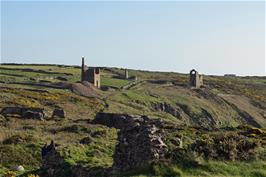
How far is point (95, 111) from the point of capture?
72.6 m

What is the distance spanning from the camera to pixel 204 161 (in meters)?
20.7

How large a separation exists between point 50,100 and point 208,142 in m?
57.2

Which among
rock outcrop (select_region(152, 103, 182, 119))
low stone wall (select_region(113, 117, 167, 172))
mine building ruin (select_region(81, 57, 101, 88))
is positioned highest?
mine building ruin (select_region(81, 57, 101, 88))

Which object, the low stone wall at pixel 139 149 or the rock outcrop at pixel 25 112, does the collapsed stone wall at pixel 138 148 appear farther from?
the rock outcrop at pixel 25 112

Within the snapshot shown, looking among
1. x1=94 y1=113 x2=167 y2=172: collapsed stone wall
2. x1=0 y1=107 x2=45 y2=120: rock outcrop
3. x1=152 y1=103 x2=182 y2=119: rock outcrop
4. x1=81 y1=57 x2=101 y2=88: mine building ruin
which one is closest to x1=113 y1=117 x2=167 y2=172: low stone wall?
x1=94 y1=113 x2=167 y2=172: collapsed stone wall

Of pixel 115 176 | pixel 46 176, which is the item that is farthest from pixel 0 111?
pixel 115 176

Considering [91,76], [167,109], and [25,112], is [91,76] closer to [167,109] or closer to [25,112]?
[167,109]

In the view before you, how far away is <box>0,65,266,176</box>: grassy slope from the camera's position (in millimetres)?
27297

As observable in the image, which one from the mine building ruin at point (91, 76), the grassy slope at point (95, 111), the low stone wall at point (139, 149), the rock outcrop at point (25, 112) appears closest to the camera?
the low stone wall at point (139, 149)

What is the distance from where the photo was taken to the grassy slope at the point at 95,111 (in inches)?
1075

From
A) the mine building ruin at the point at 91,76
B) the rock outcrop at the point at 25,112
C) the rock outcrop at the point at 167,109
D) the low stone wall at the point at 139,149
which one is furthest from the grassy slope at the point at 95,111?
the mine building ruin at the point at 91,76

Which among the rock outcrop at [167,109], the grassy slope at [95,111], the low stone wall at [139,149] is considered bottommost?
the rock outcrop at [167,109]

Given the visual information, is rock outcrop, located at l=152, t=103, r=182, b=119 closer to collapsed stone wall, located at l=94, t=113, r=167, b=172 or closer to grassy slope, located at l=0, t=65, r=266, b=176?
grassy slope, located at l=0, t=65, r=266, b=176

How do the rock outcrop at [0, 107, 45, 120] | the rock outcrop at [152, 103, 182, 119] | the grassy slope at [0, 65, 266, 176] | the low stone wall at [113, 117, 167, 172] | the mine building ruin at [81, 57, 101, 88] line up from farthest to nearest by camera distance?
the mine building ruin at [81, 57, 101, 88], the rock outcrop at [152, 103, 182, 119], the rock outcrop at [0, 107, 45, 120], the grassy slope at [0, 65, 266, 176], the low stone wall at [113, 117, 167, 172]
